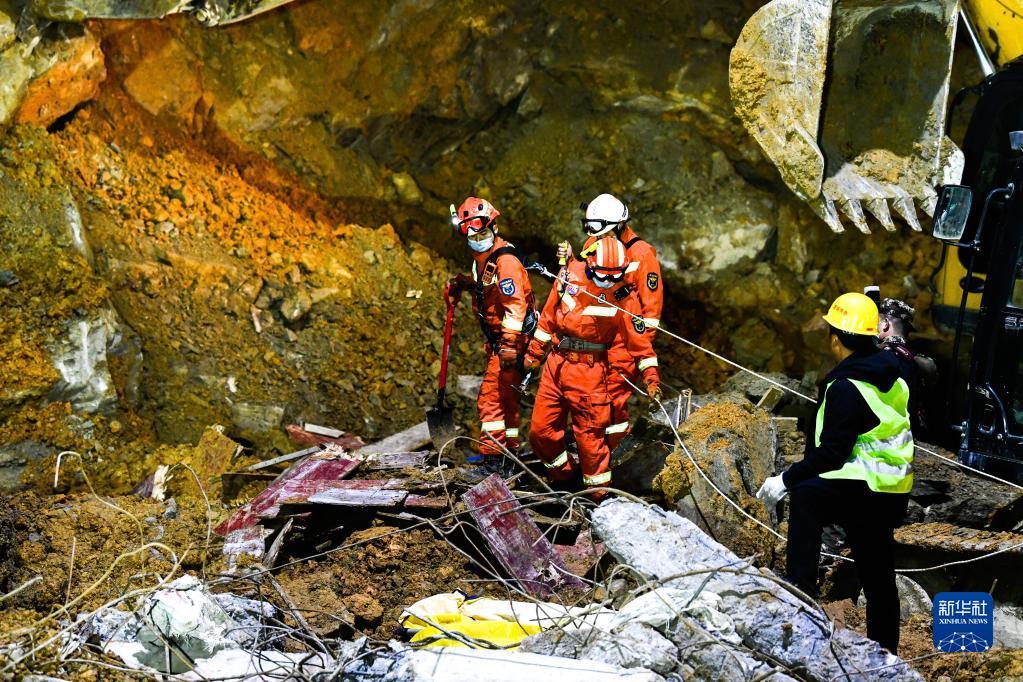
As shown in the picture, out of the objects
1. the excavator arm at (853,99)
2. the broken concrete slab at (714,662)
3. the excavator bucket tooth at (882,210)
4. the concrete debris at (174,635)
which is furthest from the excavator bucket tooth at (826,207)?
the concrete debris at (174,635)

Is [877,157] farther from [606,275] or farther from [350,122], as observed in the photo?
[350,122]

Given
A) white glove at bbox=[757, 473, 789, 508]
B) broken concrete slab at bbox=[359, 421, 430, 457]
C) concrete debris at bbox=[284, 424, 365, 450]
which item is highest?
white glove at bbox=[757, 473, 789, 508]

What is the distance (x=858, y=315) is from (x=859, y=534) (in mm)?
1034

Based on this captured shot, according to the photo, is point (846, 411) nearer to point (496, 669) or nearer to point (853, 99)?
point (496, 669)

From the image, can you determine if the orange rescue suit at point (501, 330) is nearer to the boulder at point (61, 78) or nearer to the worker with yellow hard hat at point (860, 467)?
the worker with yellow hard hat at point (860, 467)

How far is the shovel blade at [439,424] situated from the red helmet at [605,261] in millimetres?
1830

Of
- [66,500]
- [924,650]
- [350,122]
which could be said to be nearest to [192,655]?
[66,500]

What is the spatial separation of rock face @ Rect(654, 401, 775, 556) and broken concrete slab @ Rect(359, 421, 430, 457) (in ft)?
7.75

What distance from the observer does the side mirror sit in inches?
218

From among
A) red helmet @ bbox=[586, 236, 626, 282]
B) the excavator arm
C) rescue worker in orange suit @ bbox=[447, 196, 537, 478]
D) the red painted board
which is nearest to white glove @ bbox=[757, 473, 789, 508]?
red helmet @ bbox=[586, 236, 626, 282]

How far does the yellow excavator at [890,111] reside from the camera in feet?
19.4

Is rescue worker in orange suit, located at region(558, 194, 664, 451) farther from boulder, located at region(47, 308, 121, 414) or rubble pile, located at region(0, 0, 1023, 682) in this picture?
boulder, located at region(47, 308, 121, 414)

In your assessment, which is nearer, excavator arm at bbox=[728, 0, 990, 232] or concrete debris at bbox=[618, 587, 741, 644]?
concrete debris at bbox=[618, 587, 741, 644]

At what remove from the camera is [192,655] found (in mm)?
4012
